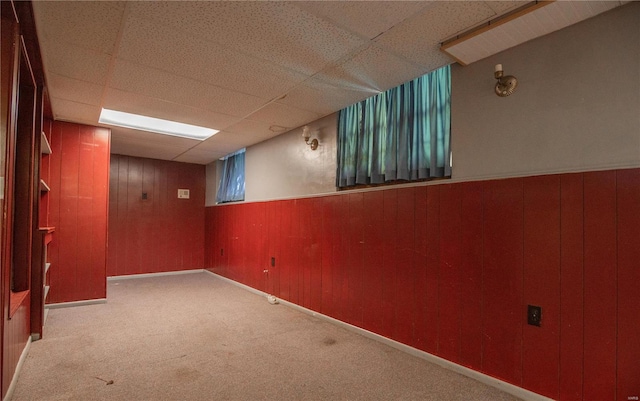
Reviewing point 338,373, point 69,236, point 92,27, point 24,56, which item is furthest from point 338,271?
point 69,236

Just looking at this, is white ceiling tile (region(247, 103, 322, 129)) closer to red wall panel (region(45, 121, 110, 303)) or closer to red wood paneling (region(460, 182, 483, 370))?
red wood paneling (region(460, 182, 483, 370))

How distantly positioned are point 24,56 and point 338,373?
325cm

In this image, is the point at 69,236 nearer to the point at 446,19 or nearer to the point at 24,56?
the point at 24,56

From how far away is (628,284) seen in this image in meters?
1.77

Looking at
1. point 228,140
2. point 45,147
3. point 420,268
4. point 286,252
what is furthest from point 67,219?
point 420,268

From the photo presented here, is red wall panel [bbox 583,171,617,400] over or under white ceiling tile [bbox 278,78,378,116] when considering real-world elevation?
under

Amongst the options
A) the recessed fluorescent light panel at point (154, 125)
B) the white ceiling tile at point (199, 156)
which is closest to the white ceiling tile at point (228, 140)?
the recessed fluorescent light panel at point (154, 125)

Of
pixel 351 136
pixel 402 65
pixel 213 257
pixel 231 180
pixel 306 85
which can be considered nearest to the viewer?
pixel 402 65

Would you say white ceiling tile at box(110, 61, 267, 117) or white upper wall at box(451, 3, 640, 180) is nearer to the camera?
white upper wall at box(451, 3, 640, 180)

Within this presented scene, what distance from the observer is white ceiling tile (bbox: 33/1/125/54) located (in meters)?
1.90

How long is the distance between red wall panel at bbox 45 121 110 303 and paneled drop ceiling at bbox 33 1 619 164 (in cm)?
62

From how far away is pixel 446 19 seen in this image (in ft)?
6.52

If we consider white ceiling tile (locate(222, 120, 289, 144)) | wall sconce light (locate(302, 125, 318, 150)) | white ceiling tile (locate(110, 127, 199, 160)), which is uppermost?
white ceiling tile (locate(222, 120, 289, 144))

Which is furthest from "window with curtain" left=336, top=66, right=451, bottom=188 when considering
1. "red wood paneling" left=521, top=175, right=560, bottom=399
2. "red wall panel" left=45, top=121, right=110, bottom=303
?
"red wall panel" left=45, top=121, right=110, bottom=303
